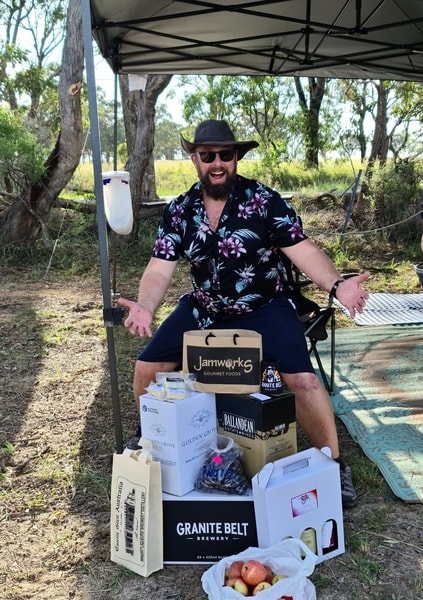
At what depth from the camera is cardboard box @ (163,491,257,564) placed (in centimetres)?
200

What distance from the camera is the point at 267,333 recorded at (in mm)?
2465

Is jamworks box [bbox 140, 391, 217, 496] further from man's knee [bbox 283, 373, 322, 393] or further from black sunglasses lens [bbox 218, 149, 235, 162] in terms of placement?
black sunglasses lens [bbox 218, 149, 235, 162]

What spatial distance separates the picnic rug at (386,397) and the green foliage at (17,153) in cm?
447

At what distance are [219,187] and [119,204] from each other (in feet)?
7.77

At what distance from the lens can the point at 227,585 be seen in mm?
1731

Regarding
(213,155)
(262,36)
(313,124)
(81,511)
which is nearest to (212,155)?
(213,155)

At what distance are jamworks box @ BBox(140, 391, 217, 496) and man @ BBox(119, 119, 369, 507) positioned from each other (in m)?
0.41

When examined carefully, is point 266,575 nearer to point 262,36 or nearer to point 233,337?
point 233,337

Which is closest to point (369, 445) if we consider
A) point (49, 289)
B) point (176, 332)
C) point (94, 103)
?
point (176, 332)

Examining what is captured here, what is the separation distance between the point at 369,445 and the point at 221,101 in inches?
752

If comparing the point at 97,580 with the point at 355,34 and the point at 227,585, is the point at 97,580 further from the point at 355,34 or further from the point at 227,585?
the point at 355,34

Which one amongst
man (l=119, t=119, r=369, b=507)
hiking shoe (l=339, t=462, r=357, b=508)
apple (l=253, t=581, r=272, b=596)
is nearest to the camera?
apple (l=253, t=581, r=272, b=596)

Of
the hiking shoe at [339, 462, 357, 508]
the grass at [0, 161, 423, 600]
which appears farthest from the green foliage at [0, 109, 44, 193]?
the hiking shoe at [339, 462, 357, 508]

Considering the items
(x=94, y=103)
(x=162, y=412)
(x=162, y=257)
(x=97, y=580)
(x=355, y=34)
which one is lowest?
(x=97, y=580)
